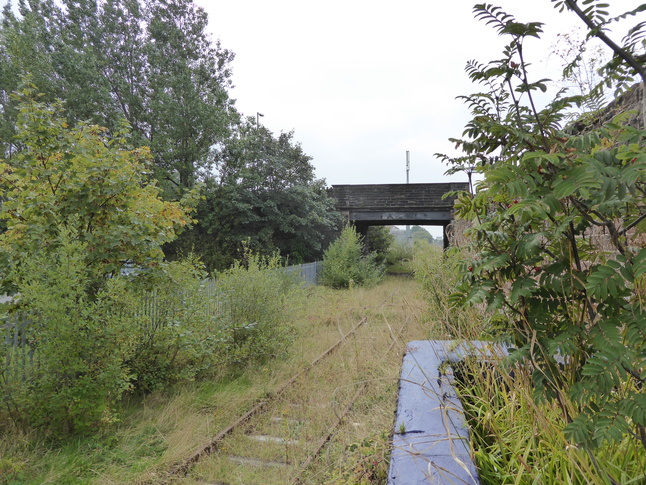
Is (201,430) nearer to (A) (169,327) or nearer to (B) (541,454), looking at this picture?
(A) (169,327)

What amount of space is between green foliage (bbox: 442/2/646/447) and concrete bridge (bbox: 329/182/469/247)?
18197 mm

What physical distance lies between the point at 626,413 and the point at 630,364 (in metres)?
0.16

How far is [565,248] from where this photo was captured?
5.61ft

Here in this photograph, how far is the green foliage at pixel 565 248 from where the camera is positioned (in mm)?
1216

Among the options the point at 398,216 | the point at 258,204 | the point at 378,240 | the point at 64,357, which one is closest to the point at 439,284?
the point at 64,357

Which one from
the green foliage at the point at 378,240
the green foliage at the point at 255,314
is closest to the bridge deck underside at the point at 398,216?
Answer: the green foliage at the point at 378,240

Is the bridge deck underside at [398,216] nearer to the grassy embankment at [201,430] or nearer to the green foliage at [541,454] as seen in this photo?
the grassy embankment at [201,430]

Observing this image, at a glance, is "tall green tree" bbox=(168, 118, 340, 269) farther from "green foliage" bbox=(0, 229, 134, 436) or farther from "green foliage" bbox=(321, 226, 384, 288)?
"green foliage" bbox=(0, 229, 134, 436)

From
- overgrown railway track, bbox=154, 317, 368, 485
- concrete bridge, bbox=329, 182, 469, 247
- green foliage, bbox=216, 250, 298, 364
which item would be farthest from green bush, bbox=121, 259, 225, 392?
concrete bridge, bbox=329, 182, 469, 247

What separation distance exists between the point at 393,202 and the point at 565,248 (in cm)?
1893

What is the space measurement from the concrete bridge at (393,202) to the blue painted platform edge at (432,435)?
58.4ft

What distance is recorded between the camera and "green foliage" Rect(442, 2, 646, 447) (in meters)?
1.22

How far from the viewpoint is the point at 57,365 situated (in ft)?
12.4

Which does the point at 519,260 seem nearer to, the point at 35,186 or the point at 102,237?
the point at 102,237
